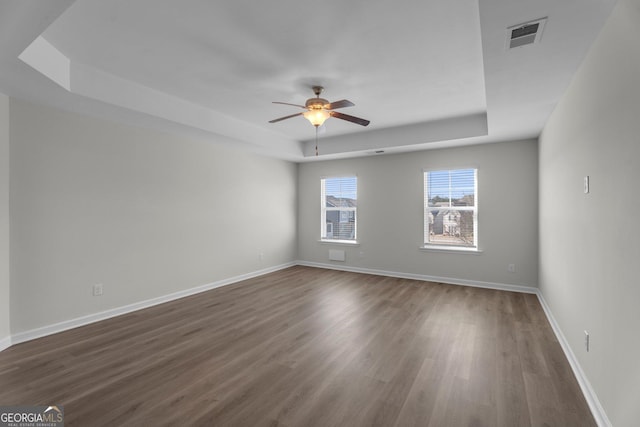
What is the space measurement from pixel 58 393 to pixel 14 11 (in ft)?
8.31

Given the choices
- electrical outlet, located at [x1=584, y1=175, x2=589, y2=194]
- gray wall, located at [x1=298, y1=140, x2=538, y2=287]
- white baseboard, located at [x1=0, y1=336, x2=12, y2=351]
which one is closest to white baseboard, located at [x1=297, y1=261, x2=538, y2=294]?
gray wall, located at [x1=298, y1=140, x2=538, y2=287]

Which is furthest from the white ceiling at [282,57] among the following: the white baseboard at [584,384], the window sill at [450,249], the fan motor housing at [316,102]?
the white baseboard at [584,384]

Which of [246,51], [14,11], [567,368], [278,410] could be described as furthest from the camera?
[246,51]

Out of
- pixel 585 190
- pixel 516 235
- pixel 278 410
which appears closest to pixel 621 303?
pixel 585 190

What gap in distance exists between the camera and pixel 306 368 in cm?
249

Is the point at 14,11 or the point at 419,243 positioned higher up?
the point at 14,11

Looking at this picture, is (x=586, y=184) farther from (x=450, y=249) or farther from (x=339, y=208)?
(x=339, y=208)

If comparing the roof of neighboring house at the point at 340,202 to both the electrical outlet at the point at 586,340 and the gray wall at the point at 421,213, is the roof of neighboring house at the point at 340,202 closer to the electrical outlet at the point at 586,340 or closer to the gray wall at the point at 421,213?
the gray wall at the point at 421,213

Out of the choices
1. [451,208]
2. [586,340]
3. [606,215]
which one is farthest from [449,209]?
[606,215]

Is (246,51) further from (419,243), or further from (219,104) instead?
(419,243)

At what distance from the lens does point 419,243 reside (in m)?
5.67

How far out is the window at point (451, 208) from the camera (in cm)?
528

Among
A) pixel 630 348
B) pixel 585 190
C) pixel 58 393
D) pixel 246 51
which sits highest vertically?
pixel 246 51

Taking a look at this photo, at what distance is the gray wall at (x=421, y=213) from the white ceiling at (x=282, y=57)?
2.77 feet
